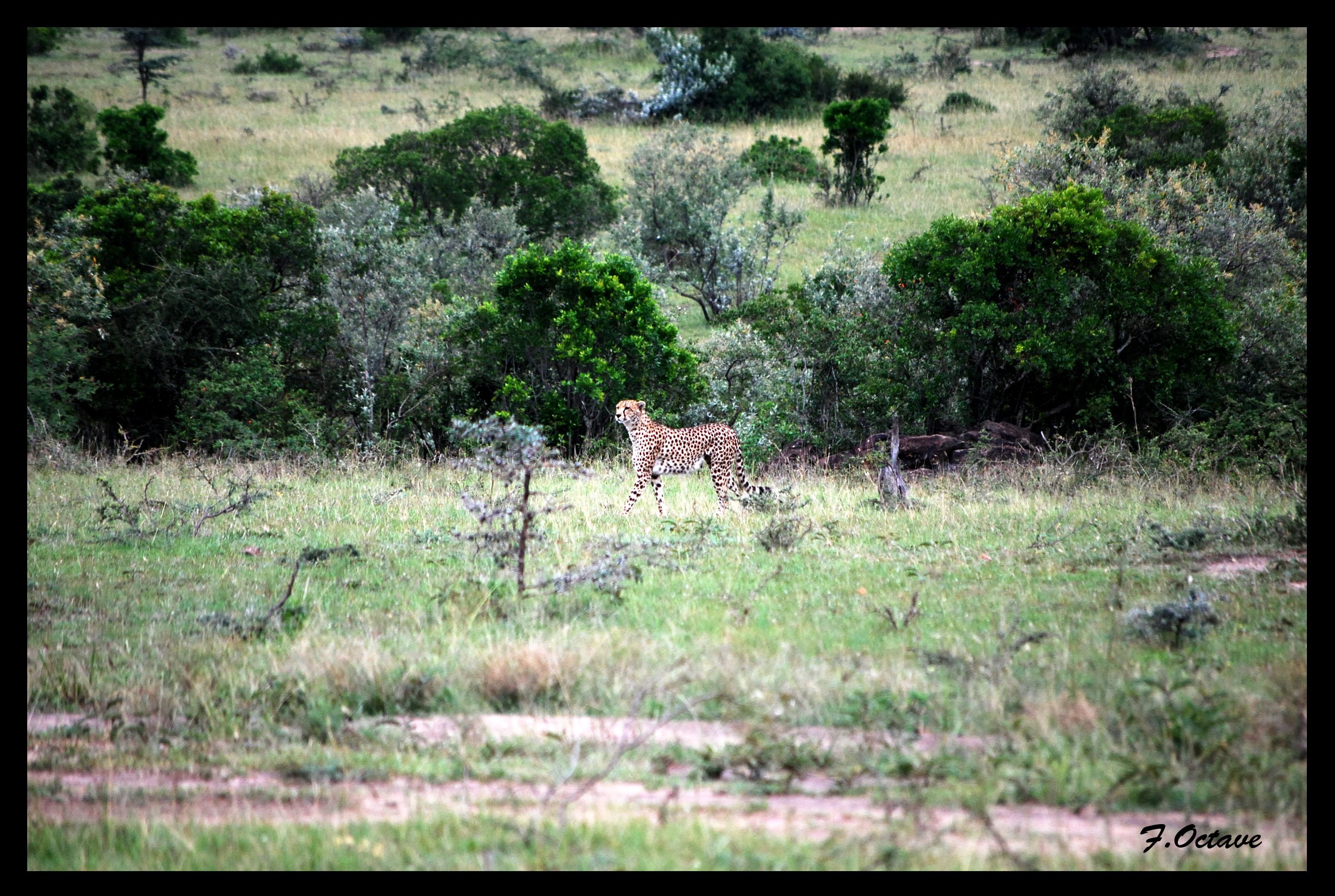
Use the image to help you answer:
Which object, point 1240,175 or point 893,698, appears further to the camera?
point 1240,175

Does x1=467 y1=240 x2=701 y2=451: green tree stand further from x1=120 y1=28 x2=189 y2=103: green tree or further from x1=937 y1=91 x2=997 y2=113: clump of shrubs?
x1=120 y1=28 x2=189 y2=103: green tree

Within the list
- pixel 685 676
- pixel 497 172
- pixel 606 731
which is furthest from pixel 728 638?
→ pixel 497 172

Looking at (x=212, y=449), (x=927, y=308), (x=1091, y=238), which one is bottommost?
(x=212, y=449)

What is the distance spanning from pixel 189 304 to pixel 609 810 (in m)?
14.6

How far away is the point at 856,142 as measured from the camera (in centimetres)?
2908

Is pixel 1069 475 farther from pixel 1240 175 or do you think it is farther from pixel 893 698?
pixel 1240 175

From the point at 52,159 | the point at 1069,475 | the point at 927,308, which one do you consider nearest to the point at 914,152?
the point at 927,308

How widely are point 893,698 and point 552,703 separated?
1.93 m

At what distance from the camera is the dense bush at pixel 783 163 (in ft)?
98.8

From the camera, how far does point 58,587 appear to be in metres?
8.47

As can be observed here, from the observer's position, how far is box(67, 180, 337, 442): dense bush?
16484 millimetres

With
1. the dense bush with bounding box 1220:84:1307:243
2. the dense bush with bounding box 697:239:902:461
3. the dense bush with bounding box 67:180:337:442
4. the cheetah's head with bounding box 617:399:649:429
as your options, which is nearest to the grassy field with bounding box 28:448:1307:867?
the cheetah's head with bounding box 617:399:649:429

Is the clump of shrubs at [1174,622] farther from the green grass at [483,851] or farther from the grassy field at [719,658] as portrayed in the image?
the green grass at [483,851]

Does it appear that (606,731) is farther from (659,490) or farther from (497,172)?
(497,172)
